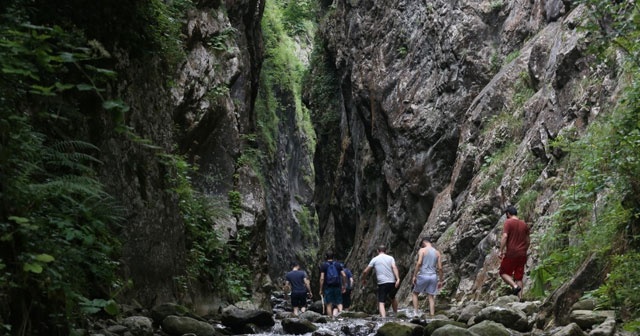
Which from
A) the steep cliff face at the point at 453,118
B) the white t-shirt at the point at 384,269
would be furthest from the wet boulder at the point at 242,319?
the steep cliff face at the point at 453,118

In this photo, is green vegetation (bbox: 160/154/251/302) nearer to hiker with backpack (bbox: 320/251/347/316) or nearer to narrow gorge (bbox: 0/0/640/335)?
narrow gorge (bbox: 0/0/640/335)

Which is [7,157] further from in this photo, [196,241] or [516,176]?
[516,176]

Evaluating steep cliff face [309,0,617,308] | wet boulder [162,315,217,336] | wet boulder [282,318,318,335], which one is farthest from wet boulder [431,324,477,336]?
steep cliff face [309,0,617,308]

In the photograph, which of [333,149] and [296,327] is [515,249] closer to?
[296,327]

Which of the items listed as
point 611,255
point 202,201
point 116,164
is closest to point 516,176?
point 202,201

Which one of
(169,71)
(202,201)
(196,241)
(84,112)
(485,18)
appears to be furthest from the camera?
(485,18)

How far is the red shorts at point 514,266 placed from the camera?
1274 cm

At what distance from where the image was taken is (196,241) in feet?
51.4

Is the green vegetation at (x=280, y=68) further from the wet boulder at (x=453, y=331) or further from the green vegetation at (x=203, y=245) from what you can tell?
the wet boulder at (x=453, y=331)

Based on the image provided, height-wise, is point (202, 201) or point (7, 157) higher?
point (7, 157)

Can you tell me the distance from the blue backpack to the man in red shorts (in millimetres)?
4999

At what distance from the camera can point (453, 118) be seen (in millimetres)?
24469

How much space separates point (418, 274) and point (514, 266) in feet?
7.76

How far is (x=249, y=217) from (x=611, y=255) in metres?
16.0
